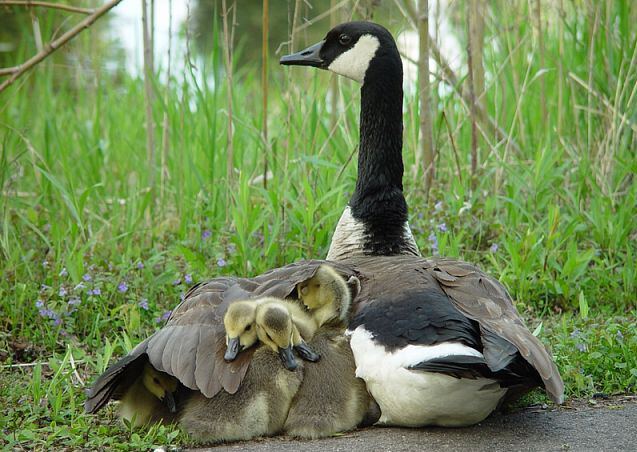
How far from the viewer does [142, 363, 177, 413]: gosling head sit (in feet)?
13.3

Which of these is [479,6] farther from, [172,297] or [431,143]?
[172,297]

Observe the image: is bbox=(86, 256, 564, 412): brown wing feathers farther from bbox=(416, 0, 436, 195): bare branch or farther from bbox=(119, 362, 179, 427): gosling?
bbox=(416, 0, 436, 195): bare branch

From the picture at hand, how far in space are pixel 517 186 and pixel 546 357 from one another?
322 cm

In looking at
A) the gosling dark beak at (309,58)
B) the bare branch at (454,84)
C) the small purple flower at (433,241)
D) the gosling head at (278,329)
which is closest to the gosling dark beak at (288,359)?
the gosling head at (278,329)

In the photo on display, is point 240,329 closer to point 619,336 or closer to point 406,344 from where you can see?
point 406,344

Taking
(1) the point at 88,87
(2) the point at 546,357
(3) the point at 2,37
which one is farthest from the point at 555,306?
(3) the point at 2,37

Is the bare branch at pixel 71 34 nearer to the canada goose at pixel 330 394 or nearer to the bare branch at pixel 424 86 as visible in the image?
the canada goose at pixel 330 394

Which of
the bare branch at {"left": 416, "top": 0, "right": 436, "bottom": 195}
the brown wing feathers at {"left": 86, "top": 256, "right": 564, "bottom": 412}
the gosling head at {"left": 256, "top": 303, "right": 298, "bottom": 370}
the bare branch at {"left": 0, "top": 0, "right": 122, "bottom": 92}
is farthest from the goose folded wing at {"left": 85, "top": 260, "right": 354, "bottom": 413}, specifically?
the bare branch at {"left": 416, "top": 0, "right": 436, "bottom": 195}

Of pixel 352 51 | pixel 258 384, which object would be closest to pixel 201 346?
pixel 258 384

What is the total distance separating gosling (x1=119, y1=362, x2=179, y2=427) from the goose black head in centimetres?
233

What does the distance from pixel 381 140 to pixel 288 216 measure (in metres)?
1.12

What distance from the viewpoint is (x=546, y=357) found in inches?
144

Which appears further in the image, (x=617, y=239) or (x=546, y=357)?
(x=617, y=239)

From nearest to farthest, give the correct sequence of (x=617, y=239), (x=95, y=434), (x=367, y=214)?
(x=95, y=434) < (x=367, y=214) < (x=617, y=239)
